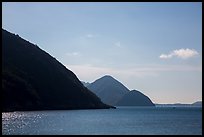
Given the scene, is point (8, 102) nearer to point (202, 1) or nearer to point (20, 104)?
point (20, 104)

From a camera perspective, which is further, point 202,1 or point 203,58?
point 202,1

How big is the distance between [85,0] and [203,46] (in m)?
3.51

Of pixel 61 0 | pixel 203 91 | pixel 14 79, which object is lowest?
pixel 203 91

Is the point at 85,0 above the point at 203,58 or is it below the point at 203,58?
above

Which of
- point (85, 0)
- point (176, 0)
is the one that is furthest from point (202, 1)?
point (85, 0)

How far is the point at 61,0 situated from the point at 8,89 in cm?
17833

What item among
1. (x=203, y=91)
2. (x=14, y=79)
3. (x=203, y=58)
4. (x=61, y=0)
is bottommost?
(x=203, y=91)

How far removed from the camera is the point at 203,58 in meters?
8.96

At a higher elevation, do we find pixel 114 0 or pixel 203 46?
pixel 114 0

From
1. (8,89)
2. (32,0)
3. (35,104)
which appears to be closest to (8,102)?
(8,89)

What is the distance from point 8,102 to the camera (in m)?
182

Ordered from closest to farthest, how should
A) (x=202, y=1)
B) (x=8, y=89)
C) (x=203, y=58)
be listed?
(x=203, y=58) → (x=202, y=1) → (x=8, y=89)

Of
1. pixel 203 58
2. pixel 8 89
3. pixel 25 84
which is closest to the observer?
pixel 203 58

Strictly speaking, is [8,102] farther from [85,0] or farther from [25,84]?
[85,0]
